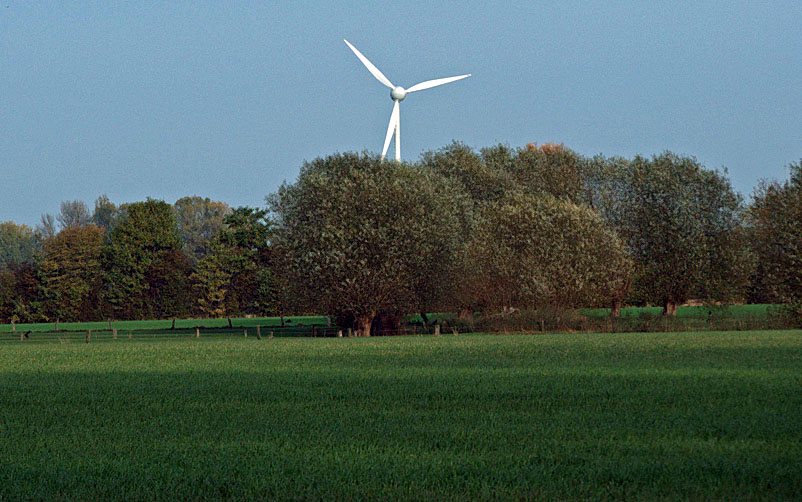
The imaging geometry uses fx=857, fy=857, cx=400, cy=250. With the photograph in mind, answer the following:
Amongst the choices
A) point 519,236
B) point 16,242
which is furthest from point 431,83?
point 16,242

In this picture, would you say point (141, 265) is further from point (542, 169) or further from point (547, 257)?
point (547, 257)

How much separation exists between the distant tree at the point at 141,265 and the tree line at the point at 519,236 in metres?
11.5

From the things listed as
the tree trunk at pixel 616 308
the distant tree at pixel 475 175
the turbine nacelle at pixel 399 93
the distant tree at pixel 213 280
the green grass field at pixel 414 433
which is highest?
the turbine nacelle at pixel 399 93

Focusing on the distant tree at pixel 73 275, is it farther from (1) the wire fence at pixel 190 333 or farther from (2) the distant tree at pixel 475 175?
(2) the distant tree at pixel 475 175

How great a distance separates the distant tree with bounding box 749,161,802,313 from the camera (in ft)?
187

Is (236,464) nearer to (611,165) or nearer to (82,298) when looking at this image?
(611,165)

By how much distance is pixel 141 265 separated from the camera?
103m

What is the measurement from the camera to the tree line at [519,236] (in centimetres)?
5800

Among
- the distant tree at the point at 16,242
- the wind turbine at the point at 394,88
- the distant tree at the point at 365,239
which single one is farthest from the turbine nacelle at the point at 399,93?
the distant tree at the point at 16,242

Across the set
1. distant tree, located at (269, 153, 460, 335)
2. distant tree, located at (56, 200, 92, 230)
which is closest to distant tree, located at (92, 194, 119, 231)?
distant tree, located at (56, 200, 92, 230)

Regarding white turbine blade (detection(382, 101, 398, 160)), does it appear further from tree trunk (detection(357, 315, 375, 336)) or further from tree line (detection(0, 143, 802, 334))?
tree trunk (detection(357, 315, 375, 336))

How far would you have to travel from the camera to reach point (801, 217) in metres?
57.7

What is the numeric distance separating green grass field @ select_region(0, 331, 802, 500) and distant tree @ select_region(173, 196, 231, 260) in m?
117

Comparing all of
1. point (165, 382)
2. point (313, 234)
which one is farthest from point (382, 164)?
point (165, 382)
